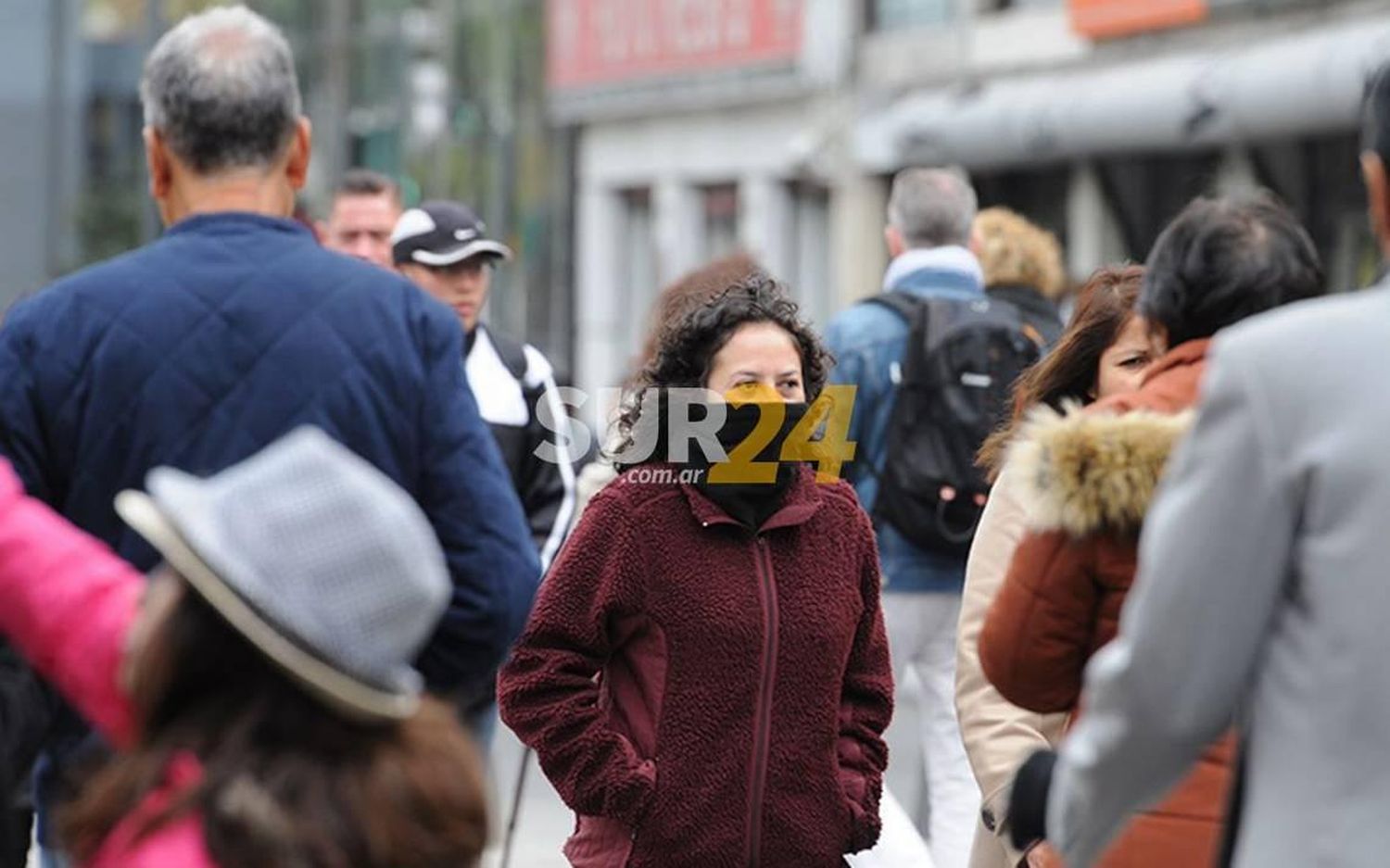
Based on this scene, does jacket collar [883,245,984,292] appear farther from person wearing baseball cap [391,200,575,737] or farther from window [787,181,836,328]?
window [787,181,836,328]

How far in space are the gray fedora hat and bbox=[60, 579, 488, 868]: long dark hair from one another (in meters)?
Result: 0.04

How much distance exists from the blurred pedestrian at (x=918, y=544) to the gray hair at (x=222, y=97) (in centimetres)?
370

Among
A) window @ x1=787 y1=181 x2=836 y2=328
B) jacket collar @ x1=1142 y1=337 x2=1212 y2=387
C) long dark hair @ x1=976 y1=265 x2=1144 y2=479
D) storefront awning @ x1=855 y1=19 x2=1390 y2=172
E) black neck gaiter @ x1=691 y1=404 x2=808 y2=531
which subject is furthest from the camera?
window @ x1=787 y1=181 x2=836 y2=328

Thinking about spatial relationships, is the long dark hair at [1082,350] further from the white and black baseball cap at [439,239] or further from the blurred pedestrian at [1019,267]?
the blurred pedestrian at [1019,267]

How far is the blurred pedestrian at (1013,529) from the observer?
504cm

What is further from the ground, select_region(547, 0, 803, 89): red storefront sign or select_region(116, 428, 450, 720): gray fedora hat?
select_region(116, 428, 450, 720): gray fedora hat

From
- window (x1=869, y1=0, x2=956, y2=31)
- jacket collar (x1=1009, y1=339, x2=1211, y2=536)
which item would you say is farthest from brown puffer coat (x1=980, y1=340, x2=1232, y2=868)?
window (x1=869, y1=0, x2=956, y2=31)

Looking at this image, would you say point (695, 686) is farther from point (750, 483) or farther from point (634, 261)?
point (634, 261)

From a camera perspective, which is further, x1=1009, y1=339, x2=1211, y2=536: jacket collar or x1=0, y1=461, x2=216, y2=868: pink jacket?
x1=1009, y1=339, x2=1211, y2=536: jacket collar

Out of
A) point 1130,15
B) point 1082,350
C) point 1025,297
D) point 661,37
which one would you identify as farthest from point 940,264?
point 661,37

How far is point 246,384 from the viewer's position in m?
4.27

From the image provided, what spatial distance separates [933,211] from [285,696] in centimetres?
595

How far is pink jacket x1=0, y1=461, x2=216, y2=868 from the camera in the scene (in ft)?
10.4

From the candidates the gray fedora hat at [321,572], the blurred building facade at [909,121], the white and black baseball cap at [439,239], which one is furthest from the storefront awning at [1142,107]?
the gray fedora hat at [321,572]
